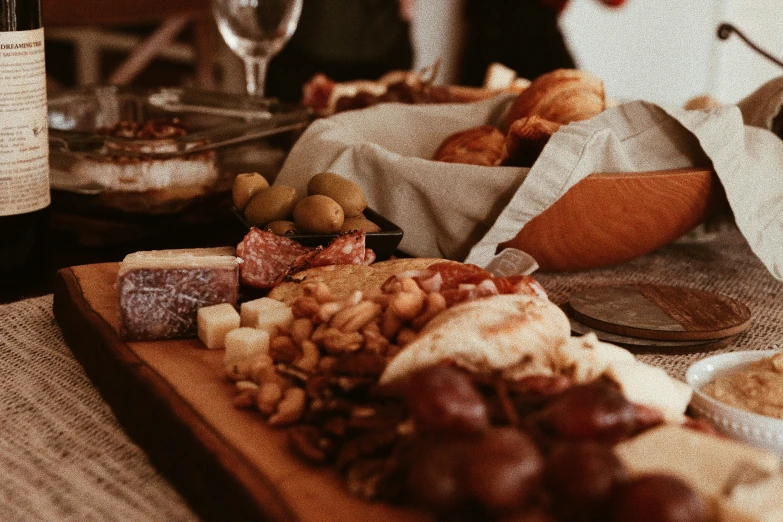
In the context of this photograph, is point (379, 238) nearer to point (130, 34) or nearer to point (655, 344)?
point (655, 344)

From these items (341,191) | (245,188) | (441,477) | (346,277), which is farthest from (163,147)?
(441,477)

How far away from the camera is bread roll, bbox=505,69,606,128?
1085 mm

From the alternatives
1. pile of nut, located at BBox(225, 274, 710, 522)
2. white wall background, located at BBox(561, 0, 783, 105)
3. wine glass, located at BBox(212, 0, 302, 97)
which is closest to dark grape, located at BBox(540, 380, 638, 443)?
pile of nut, located at BBox(225, 274, 710, 522)

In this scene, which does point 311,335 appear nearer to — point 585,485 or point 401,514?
point 401,514

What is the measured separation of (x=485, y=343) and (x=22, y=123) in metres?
0.56

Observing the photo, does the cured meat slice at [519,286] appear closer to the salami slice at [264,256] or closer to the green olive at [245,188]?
the salami slice at [264,256]

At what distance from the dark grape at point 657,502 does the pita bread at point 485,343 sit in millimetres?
158

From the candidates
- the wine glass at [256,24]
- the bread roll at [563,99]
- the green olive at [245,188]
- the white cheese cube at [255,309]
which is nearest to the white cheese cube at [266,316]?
the white cheese cube at [255,309]

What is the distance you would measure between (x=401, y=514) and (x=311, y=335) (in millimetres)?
228

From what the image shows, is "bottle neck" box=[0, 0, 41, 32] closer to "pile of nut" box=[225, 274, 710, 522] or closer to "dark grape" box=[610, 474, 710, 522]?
"pile of nut" box=[225, 274, 710, 522]

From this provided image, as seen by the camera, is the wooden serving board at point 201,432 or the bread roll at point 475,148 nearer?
the wooden serving board at point 201,432

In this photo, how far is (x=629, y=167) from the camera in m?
0.99

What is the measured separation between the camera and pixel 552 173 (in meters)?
0.94

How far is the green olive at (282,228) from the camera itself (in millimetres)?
907
